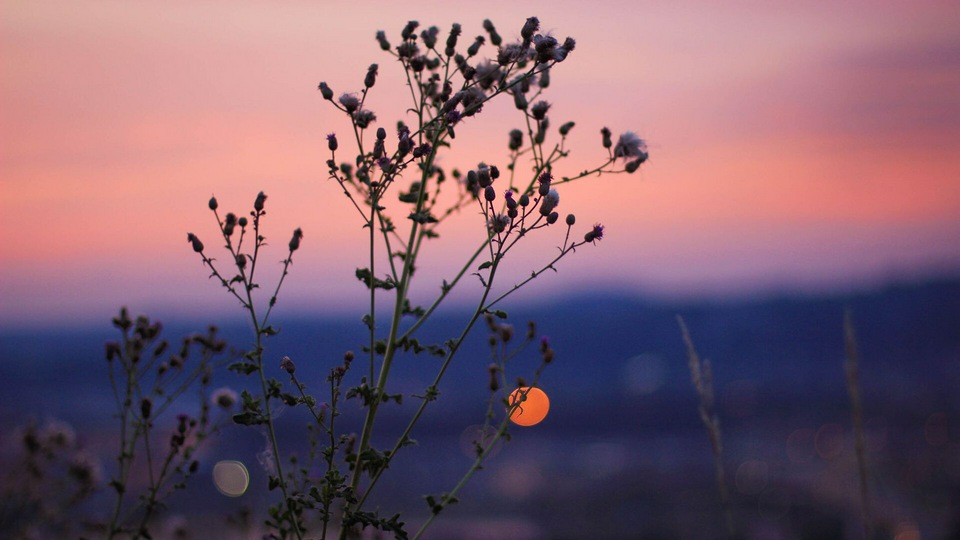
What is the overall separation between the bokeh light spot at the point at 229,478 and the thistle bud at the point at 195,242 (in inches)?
3173

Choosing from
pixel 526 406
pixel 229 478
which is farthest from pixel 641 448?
pixel 526 406

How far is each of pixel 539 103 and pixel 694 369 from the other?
4.91 ft

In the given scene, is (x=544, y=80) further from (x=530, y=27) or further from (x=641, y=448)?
(x=641, y=448)

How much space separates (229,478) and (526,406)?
9585 centimetres

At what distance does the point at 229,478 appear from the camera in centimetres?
9331

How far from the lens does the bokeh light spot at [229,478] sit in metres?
84.7

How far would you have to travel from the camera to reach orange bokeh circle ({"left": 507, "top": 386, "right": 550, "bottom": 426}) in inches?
134

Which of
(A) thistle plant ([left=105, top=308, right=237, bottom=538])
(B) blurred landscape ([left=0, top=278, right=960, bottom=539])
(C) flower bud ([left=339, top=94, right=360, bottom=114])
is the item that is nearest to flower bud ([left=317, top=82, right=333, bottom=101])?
(C) flower bud ([left=339, top=94, right=360, bottom=114])

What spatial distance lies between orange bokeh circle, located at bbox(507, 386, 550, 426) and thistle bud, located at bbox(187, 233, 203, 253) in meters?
1.23

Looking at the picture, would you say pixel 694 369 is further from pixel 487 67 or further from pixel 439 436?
pixel 439 436

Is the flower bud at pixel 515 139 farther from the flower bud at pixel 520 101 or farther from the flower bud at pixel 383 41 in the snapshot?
the flower bud at pixel 383 41

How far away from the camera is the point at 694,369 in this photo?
13.1ft

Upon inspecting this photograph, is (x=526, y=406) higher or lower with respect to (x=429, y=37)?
lower

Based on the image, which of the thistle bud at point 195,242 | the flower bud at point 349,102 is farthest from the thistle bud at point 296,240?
the flower bud at point 349,102
